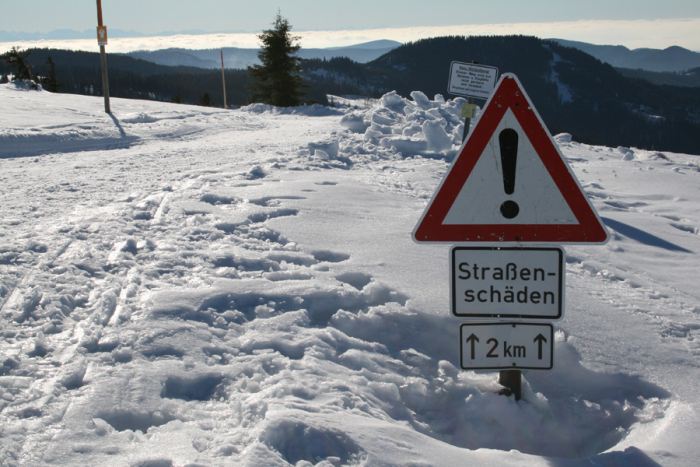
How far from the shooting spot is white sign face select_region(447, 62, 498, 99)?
750 centimetres

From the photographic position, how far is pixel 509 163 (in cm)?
262

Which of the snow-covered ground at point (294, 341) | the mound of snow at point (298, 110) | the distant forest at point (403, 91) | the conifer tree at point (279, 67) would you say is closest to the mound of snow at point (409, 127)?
the snow-covered ground at point (294, 341)

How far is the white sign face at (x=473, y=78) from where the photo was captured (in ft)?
24.6

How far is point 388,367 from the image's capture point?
3.45 meters

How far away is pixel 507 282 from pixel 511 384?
687mm

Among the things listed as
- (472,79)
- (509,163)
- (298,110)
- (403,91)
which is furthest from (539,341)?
(403,91)

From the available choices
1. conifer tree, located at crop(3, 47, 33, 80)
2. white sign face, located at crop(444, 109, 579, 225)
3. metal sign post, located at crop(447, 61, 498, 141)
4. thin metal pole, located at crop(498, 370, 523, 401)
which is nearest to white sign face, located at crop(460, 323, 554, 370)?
thin metal pole, located at crop(498, 370, 523, 401)

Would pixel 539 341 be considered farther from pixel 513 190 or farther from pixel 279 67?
pixel 279 67

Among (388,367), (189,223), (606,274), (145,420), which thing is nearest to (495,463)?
(388,367)

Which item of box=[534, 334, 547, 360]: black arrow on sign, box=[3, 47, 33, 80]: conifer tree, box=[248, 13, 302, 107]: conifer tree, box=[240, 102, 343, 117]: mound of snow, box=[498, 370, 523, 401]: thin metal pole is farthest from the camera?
box=[248, 13, 302, 107]: conifer tree

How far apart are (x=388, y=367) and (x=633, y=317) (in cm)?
202

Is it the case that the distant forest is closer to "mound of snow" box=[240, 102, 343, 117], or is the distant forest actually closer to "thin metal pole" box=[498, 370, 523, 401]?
"mound of snow" box=[240, 102, 343, 117]

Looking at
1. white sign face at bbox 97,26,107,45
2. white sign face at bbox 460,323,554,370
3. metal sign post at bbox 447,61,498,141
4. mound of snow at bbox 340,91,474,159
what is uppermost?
white sign face at bbox 97,26,107,45

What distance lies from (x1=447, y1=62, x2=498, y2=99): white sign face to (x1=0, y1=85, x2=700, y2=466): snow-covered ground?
59.7 inches
